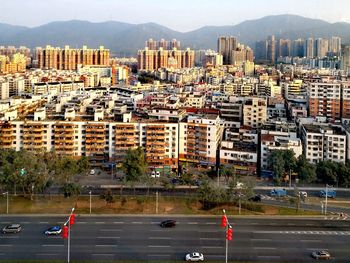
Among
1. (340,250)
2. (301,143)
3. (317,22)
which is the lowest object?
(340,250)

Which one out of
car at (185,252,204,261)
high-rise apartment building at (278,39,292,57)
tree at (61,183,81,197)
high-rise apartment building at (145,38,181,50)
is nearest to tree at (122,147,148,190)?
tree at (61,183,81,197)

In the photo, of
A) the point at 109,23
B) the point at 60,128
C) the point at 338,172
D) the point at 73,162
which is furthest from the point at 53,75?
the point at 109,23

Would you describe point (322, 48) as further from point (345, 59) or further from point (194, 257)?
point (194, 257)

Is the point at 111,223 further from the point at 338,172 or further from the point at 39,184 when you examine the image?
the point at 338,172

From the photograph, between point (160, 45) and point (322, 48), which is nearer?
point (322, 48)

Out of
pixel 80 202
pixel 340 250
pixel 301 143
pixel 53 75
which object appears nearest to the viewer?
pixel 340 250

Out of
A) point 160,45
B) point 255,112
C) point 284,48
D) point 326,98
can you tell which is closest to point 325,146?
point 255,112
